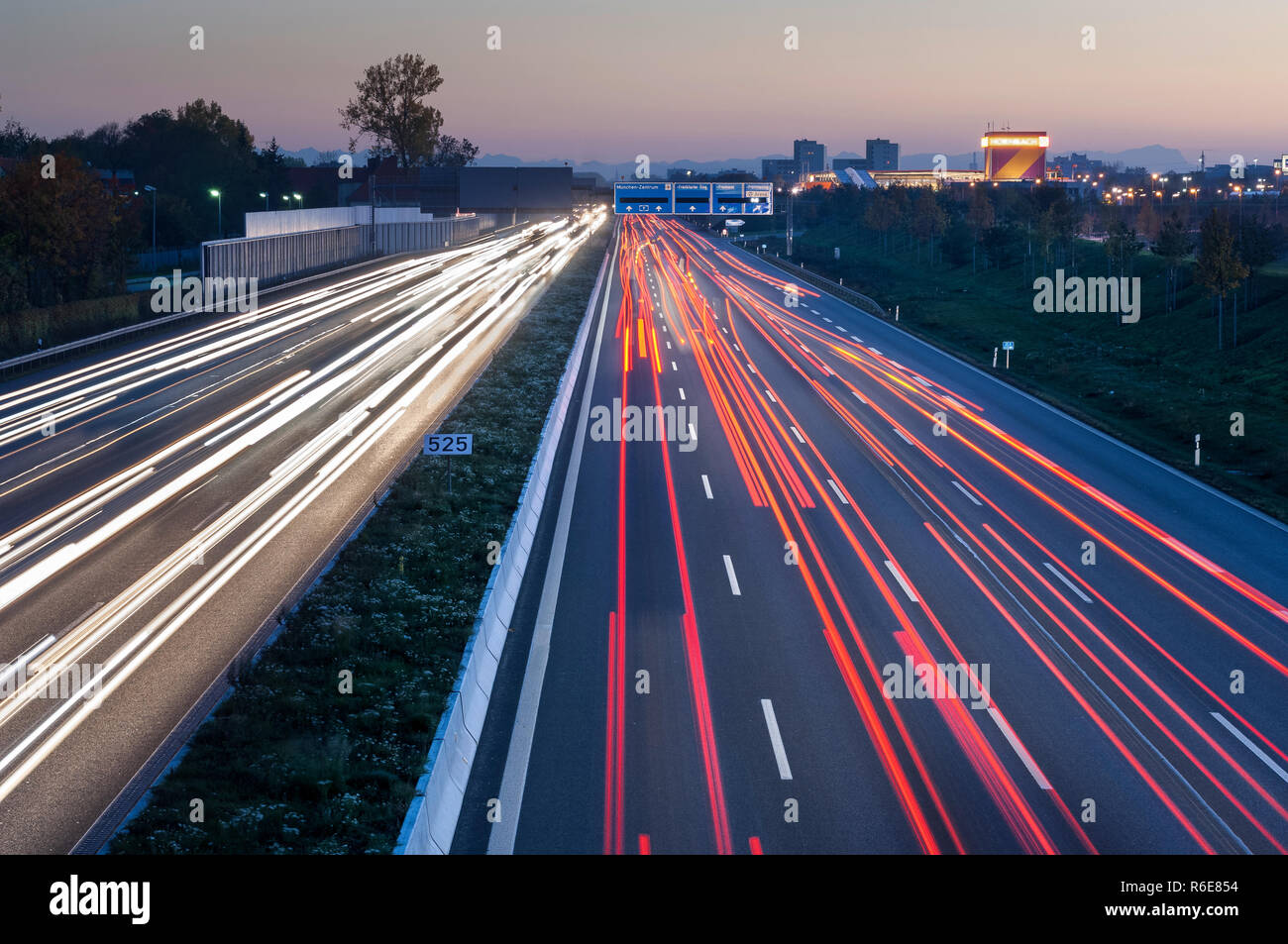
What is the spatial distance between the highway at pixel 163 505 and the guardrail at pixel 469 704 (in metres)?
3.52

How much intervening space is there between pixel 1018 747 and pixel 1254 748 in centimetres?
305

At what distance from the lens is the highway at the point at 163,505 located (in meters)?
14.3

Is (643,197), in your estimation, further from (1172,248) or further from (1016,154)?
(1016,154)

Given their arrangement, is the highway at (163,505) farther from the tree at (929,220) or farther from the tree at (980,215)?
the tree at (980,215)

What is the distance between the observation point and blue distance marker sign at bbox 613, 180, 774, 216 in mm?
71562

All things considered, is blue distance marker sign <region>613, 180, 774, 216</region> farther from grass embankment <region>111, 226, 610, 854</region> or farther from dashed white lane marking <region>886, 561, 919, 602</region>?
dashed white lane marking <region>886, 561, 919, 602</region>

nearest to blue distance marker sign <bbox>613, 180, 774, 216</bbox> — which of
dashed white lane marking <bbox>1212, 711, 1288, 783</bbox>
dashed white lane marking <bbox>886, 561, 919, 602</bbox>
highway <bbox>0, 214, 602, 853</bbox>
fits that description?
highway <bbox>0, 214, 602, 853</bbox>

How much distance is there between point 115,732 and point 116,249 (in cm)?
5970

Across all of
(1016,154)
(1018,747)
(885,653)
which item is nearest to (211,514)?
(885,653)

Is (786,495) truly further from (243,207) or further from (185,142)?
(185,142)

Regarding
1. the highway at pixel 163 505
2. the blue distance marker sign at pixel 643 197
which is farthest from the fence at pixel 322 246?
the blue distance marker sign at pixel 643 197

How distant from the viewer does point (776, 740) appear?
1481 cm

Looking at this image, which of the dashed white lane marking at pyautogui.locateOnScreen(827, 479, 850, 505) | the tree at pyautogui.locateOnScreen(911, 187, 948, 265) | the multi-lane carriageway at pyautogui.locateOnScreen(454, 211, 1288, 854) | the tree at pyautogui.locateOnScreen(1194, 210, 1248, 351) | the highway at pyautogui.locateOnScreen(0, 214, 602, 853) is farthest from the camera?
the tree at pyautogui.locateOnScreen(911, 187, 948, 265)

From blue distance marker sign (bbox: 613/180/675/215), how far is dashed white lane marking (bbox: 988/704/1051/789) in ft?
189
